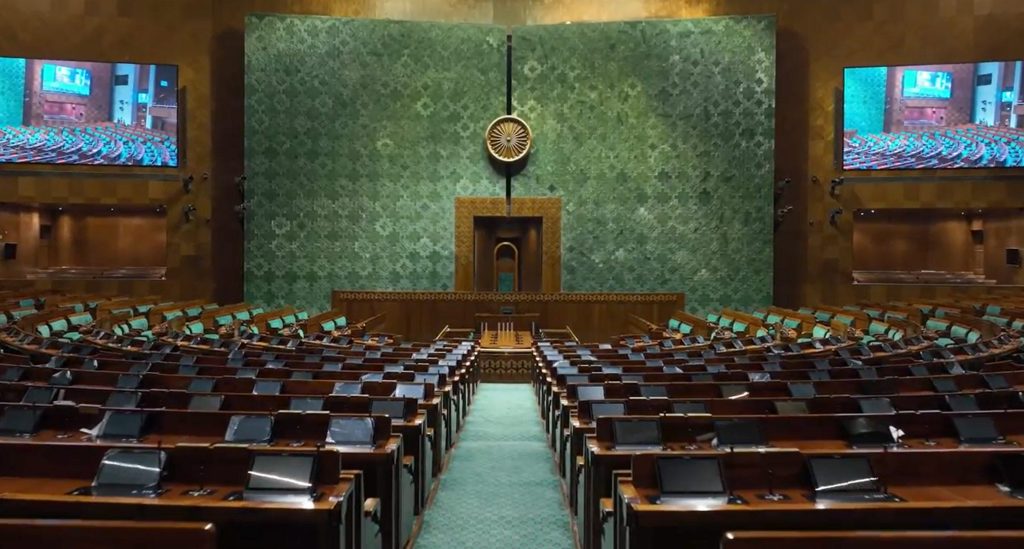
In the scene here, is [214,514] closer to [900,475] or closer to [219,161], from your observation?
[900,475]

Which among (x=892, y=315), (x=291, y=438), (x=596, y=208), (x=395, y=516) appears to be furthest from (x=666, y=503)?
(x=596, y=208)

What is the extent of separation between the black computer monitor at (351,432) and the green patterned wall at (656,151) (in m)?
13.5

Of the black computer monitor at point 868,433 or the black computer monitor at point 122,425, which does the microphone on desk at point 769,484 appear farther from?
the black computer monitor at point 122,425

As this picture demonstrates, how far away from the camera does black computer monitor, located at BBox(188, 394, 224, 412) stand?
16.4ft

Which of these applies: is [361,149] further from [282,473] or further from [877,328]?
[282,473]

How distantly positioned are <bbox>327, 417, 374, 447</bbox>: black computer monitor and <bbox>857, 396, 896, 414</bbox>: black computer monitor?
3.17 m

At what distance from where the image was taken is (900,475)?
3.38 metres

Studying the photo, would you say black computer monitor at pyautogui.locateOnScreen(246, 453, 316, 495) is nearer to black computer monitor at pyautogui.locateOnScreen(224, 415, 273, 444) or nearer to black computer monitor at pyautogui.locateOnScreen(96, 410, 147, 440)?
black computer monitor at pyautogui.locateOnScreen(224, 415, 273, 444)

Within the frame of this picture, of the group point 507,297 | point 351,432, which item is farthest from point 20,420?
point 507,297

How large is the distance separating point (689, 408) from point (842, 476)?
1662mm

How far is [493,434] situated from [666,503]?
4.81m

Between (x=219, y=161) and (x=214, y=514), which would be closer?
(x=214, y=514)

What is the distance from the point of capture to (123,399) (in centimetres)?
505

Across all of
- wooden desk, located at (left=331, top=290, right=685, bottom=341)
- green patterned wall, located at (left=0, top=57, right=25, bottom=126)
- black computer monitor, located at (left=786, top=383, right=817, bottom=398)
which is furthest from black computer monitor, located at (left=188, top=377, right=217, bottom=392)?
green patterned wall, located at (left=0, top=57, right=25, bottom=126)
